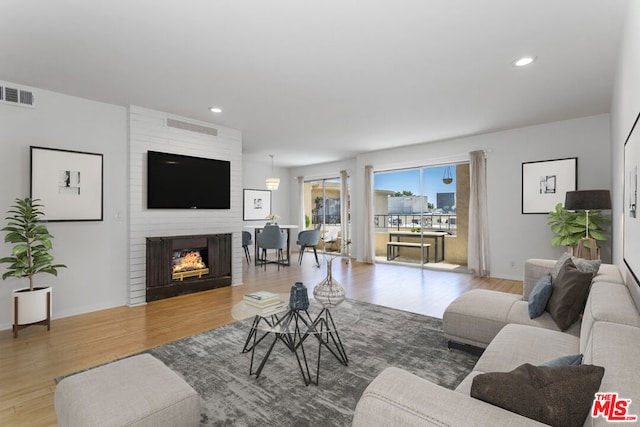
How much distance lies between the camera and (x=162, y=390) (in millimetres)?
1533

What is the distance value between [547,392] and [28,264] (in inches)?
172

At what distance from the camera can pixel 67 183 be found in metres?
3.86

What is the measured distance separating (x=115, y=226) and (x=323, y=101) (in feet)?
10.7

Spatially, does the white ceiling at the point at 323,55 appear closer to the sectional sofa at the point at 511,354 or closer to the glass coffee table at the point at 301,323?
the sectional sofa at the point at 511,354

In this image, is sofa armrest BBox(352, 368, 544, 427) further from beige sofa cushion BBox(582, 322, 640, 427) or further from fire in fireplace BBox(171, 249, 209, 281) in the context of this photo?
fire in fireplace BBox(171, 249, 209, 281)

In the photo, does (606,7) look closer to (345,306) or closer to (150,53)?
(345,306)

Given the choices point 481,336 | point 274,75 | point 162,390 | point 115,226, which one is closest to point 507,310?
point 481,336

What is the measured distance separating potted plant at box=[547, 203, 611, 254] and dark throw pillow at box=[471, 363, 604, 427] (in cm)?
445

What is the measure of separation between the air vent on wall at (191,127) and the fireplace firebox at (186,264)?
166 centimetres

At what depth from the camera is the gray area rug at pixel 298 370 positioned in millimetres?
1961

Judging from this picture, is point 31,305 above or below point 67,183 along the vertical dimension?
below

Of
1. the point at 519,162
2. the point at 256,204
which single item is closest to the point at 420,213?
the point at 519,162

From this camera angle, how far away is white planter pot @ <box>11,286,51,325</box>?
3.22 m

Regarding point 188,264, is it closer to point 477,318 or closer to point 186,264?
point 186,264
